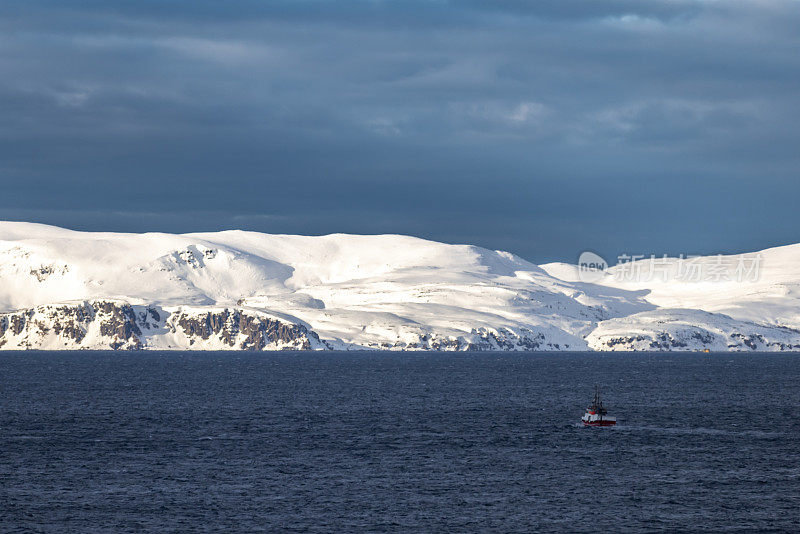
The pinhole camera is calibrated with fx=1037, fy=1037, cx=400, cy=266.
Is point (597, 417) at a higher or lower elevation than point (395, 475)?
higher

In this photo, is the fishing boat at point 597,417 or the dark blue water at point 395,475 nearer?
the dark blue water at point 395,475

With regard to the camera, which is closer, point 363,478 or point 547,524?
point 547,524

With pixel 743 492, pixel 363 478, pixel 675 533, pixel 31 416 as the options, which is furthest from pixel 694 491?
pixel 31 416

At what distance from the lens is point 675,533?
94.9 m

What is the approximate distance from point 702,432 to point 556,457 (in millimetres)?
39261

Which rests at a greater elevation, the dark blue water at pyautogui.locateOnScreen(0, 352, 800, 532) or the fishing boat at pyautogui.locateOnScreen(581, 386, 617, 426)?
the fishing boat at pyautogui.locateOnScreen(581, 386, 617, 426)

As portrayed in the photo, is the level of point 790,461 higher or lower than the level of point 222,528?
higher

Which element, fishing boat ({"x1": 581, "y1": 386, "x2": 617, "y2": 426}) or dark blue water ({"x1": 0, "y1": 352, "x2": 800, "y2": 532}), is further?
fishing boat ({"x1": 581, "y1": 386, "x2": 617, "y2": 426})

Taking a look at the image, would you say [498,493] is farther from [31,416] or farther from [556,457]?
[31,416]

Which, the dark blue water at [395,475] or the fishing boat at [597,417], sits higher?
the fishing boat at [597,417]

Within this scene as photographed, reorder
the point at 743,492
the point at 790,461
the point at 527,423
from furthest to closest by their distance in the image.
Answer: the point at 527,423 → the point at 790,461 → the point at 743,492

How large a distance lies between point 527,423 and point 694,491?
68.3m

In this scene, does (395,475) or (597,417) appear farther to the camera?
(597,417)

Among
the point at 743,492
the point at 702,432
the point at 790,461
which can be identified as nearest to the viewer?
the point at 743,492
